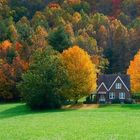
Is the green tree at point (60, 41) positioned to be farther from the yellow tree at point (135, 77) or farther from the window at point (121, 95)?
the window at point (121, 95)

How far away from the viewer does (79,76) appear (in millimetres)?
79250

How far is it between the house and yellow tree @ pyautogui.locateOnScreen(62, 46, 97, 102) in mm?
3293

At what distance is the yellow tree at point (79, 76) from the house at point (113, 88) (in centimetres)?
329

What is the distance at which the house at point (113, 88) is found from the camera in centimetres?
8381

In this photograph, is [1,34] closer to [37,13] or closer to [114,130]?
[37,13]

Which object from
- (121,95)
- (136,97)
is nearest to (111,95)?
(121,95)

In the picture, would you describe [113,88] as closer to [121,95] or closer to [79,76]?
[121,95]

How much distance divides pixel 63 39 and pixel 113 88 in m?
24.8

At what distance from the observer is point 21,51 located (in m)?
108

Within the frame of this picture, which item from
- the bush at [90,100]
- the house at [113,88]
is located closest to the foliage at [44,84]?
the bush at [90,100]

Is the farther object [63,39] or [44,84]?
[63,39]

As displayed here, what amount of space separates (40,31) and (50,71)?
49.6m

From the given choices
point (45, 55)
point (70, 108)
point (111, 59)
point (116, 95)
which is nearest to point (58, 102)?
point (70, 108)

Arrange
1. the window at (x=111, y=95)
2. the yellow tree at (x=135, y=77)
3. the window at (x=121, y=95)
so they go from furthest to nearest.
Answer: the yellow tree at (x=135, y=77) → the window at (x=111, y=95) → the window at (x=121, y=95)
